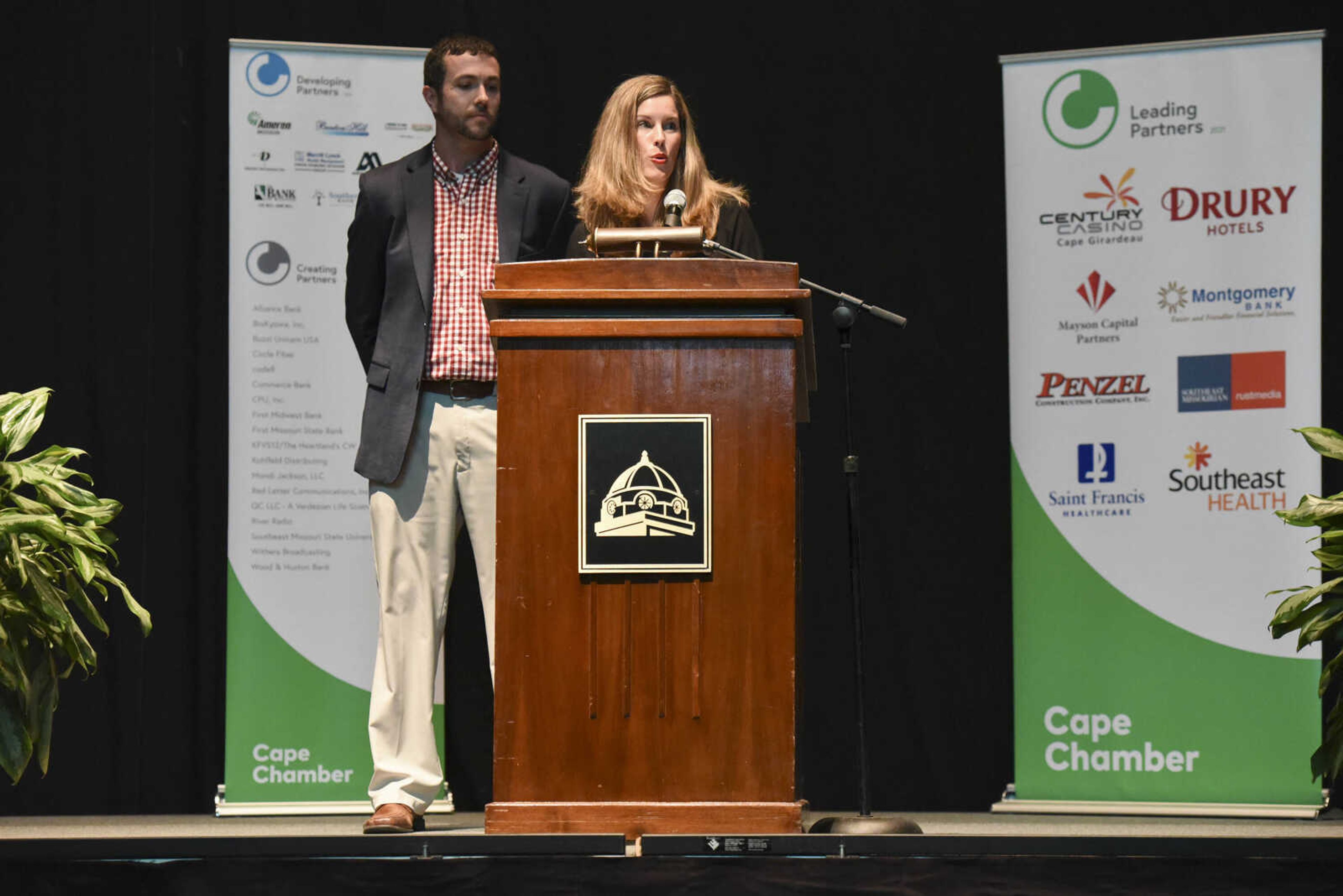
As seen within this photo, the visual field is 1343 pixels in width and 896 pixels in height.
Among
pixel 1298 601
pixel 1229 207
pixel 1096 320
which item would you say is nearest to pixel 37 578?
pixel 1298 601

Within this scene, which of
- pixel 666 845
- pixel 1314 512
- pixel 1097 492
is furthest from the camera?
pixel 1097 492

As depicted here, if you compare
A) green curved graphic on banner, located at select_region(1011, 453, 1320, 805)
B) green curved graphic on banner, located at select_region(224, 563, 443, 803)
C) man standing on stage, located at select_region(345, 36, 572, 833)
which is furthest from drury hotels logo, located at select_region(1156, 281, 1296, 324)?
green curved graphic on banner, located at select_region(224, 563, 443, 803)

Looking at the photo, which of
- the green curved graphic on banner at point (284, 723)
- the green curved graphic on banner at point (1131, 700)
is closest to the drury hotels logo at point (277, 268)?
the green curved graphic on banner at point (284, 723)

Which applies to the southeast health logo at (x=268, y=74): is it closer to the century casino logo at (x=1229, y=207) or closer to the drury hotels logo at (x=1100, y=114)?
the drury hotels logo at (x=1100, y=114)

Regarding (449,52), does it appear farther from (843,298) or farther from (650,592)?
(650,592)

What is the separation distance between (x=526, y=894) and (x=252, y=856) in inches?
18.7

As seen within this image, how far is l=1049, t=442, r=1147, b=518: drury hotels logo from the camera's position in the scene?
14.9 feet

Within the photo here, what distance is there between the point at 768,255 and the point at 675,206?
187 centimetres

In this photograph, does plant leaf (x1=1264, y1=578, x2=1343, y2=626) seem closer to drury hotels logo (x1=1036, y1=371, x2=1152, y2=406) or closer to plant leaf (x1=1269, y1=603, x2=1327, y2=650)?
plant leaf (x1=1269, y1=603, x2=1327, y2=650)

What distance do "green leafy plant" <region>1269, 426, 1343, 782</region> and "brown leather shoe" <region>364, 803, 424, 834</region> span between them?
6.29 feet

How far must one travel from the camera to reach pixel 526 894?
8.68 ft

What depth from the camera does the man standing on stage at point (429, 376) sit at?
3.41 meters

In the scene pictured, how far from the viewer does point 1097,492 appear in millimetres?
4562

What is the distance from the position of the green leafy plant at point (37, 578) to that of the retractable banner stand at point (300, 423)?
2.84ft
